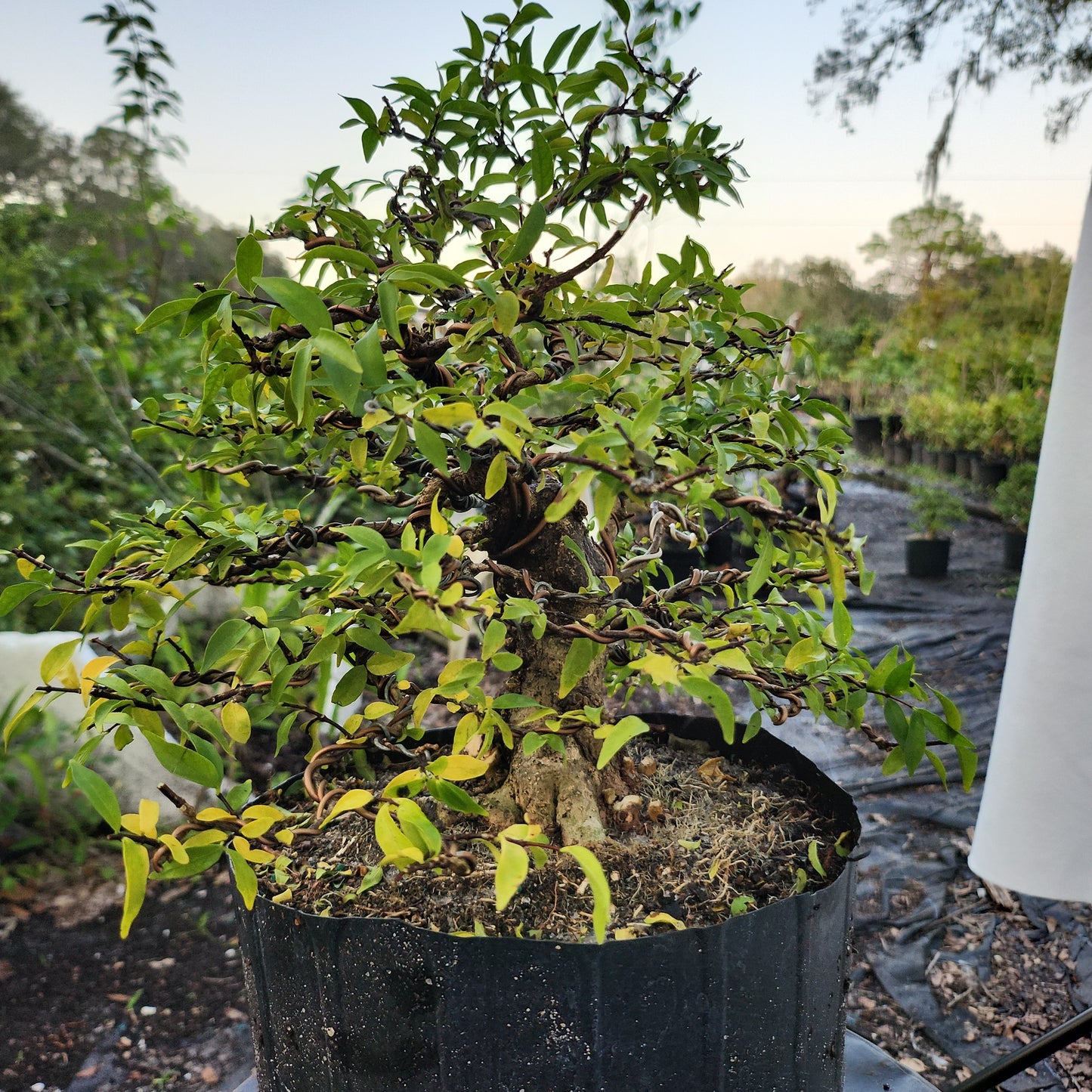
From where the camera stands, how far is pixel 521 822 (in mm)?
711

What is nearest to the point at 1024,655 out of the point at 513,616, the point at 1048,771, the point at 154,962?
the point at 1048,771

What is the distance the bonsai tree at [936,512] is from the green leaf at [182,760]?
11.8 ft

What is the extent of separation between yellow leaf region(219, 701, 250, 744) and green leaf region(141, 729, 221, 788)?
0.28 ft

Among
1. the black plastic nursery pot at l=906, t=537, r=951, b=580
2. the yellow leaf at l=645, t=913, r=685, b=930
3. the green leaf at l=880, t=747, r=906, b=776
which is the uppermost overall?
the green leaf at l=880, t=747, r=906, b=776

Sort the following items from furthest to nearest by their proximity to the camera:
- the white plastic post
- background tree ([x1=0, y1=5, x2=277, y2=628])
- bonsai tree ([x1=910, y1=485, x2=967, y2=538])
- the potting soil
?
1. bonsai tree ([x1=910, y1=485, x2=967, y2=538])
2. background tree ([x1=0, y1=5, x2=277, y2=628])
3. the potting soil
4. the white plastic post

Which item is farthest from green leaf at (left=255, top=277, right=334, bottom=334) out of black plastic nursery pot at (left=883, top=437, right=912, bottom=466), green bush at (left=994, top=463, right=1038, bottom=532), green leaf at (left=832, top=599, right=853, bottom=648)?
black plastic nursery pot at (left=883, top=437, right=912, bottom=466)

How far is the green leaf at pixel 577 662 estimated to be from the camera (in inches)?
20.0

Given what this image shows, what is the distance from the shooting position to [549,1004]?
19.5 inches

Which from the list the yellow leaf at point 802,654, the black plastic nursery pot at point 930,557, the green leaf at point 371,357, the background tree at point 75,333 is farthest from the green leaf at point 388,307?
the black plastic nursery pot at point 930,557

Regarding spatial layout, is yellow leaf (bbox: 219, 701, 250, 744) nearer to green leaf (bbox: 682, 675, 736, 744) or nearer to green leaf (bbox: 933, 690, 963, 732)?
green leaf (bbox: 682, 675, 736, 744)

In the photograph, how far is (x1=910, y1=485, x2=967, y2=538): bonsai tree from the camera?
11.5ft

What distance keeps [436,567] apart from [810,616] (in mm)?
322

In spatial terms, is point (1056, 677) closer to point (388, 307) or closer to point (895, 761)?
point (895, 761)

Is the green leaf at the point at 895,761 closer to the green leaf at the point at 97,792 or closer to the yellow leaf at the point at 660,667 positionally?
the yellow leaf at the point at 660,667
